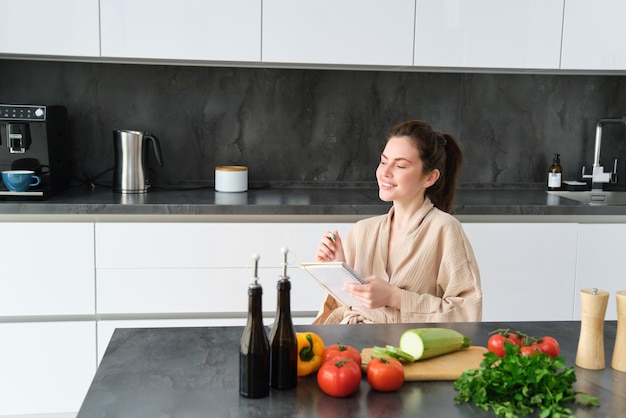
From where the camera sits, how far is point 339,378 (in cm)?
139

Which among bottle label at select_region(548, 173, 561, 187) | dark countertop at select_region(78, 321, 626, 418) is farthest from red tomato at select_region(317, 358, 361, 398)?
bottle label at select_region(548, 173, 561, 187)

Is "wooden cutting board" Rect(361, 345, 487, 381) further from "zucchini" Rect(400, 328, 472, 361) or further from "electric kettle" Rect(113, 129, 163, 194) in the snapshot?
"electric kettle" Rect(113, 129, 163, 194)

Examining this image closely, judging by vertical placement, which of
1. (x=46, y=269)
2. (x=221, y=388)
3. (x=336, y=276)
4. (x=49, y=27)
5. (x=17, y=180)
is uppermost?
(x=49, y=27)

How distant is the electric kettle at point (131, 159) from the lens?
3318 mm

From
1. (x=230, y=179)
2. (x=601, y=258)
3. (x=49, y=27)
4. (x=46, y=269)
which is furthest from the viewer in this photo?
(x=230, y=179)

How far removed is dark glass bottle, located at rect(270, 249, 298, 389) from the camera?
1431mm

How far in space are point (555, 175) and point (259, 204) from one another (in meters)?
1.58

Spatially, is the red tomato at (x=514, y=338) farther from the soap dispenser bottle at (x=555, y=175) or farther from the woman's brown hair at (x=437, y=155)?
the soap dispenser bottle at (x=555, y=175)

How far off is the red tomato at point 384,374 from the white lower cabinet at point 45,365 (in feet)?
6.16

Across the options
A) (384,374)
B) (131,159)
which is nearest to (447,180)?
(384,374)

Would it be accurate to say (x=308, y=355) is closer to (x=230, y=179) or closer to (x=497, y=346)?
(x=497, y=346)

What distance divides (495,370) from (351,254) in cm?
100

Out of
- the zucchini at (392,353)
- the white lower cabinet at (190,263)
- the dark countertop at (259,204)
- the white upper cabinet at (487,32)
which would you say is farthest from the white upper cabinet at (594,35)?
the zucchini at (392,353)

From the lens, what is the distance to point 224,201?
3137 mm
